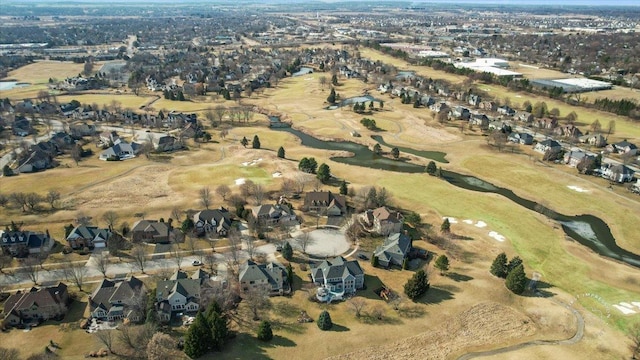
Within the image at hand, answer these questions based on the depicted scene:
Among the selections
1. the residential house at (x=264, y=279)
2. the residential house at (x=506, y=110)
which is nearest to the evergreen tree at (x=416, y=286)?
the residential house at (x=264, y=279)

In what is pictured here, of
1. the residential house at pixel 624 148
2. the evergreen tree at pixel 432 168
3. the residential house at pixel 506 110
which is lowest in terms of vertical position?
the evergreen tree at pixel 432 168

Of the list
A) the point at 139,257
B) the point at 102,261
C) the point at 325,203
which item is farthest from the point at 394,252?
the point at 102,261

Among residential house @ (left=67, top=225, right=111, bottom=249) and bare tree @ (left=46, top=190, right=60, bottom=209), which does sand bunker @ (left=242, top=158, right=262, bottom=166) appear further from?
bare tree @ (left=46, top=190, right=60, bottom=209)

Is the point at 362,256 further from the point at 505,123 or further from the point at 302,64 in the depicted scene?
the point at 302,64

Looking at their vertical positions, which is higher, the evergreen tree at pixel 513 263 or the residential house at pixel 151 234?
the evergreen tree at pixel 513 263

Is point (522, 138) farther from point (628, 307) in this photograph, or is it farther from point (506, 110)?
point (628, 307)

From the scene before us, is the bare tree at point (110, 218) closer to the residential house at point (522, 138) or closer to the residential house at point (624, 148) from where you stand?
the residential house at point (522, 138)

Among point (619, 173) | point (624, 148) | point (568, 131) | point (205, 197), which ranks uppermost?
point (568, 131)
